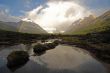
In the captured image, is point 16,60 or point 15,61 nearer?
point 15,61

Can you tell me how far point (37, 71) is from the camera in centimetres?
4597

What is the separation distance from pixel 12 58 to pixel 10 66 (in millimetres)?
3138

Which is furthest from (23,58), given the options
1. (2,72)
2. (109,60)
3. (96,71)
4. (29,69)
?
(109,60)

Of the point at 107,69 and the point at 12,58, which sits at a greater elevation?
the point at 12,58

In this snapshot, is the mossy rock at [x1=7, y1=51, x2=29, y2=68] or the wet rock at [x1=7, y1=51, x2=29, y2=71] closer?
the wet rock at [x1=7, y1=51, x2=29, y2=71]

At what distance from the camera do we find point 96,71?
4678 centimetres

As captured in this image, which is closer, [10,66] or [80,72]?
[80,72]

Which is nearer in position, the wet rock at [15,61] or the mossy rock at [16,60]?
the wet rock at [15,61]

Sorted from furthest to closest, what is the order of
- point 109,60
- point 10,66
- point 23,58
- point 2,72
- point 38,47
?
1. point 38,47
2. point 109,60
3. point 23,58
4. point 10,66
5. point 2,72

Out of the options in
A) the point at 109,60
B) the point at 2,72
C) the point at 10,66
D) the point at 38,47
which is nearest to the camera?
the point at 2,72

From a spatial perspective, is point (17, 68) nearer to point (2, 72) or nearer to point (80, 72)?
point (2, 72)

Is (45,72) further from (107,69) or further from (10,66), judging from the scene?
(107,69)

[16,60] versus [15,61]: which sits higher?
[16,60]

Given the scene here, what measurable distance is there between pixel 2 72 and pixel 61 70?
16.9 meters
